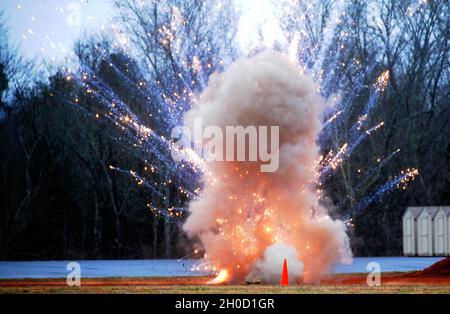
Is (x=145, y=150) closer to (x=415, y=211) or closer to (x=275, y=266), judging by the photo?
(x=415, y=211)

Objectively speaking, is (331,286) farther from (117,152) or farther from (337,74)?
(117,152)

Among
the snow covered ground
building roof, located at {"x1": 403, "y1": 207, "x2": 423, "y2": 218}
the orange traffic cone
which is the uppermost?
building roof, located at {"x1": 403, "y1": 207, "x2": 423, "y2": 218}

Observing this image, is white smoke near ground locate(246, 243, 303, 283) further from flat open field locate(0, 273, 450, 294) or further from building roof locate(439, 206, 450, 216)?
building roof locate(439, 206, 450, 216)

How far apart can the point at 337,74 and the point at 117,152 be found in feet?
36.9

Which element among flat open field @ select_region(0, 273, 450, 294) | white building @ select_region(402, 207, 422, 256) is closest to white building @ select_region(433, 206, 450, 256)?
white building @ select_region(402, 207, 422, 256)

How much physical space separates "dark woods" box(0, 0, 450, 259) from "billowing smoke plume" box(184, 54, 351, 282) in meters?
14.3

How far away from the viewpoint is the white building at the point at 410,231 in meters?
39.0

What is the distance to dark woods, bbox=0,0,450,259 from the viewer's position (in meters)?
40.3

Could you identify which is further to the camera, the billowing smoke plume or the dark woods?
the dark woods

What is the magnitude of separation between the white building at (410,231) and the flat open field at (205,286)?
1319 centimetres

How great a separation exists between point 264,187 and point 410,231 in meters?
16.9

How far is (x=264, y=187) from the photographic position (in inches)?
942

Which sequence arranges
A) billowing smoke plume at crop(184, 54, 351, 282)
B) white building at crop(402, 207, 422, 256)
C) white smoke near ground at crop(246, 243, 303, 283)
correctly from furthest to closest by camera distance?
white building at crop(402, 207, 422, 256) < billowing smoke plume at crop(184, 54, 351, 282) < white smoke near ground at crop(246, 243, 303, 283)

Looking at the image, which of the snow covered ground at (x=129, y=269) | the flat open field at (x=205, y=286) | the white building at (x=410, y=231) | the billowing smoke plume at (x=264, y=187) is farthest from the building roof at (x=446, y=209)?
the billowing smoke plume at (x=264, y=187)
